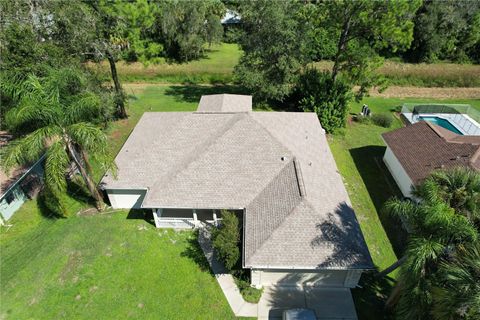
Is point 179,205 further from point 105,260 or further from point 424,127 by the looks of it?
point 424,127

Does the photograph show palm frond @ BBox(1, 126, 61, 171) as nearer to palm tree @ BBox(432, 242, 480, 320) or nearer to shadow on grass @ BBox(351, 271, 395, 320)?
palm tree @ BBox(432, 242, 480, 320)

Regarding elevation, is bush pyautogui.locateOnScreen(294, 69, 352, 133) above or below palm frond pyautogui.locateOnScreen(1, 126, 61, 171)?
below

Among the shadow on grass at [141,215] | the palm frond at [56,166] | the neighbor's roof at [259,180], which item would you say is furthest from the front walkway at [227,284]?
the palm frond at [56,166]

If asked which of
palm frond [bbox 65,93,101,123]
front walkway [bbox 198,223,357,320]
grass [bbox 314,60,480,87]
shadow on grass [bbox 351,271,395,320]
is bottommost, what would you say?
shadow on grass [bbox 351,271,395,320]

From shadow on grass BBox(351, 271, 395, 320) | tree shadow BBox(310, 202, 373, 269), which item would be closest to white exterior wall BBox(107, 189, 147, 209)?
tree shadow BBox(310, 202, 373, 269)

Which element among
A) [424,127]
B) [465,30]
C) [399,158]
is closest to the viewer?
[399,158]

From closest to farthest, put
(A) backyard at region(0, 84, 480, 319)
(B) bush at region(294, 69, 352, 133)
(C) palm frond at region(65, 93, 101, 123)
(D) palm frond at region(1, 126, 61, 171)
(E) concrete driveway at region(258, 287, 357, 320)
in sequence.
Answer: (D) palm frond at region(1, 126, 61, 171)
(E) concrete driveway at region(258, 287, 357, 320)
(A) backyard at region(0, 84, 480, 319)
(C) palm frond at region(65, 93, 101, 123)
(B) bush at region(294, 69, 352, 133)

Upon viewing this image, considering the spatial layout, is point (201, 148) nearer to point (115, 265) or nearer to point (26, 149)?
point (115, 265)

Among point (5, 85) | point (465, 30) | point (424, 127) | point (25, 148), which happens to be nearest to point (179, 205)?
point (25, 148)
